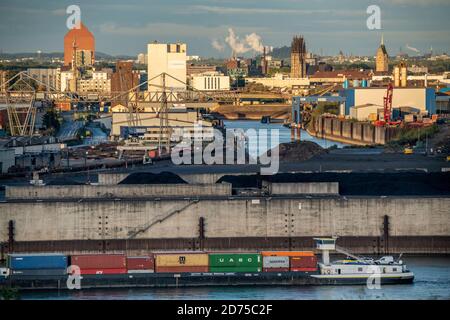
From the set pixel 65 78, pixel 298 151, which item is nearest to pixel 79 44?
pixel 65 78

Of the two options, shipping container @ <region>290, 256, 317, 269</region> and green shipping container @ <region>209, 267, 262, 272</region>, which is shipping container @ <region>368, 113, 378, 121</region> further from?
green shipping container @ <region>209, 267, 262, 272</region>

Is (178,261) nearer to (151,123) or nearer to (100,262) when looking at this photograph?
(100,262)

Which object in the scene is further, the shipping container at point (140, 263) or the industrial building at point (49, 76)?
the industrial building at point (49, 76)

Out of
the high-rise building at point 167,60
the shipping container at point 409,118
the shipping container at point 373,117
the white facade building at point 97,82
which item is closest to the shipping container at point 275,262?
the shipping container at point 409,118

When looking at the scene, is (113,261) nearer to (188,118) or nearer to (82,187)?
(82,187)

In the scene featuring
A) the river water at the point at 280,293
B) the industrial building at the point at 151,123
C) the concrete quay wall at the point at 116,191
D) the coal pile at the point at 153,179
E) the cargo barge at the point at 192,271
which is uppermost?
the industrial building at the point at 151,123

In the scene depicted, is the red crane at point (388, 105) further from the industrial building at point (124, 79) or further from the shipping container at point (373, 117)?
the industrial building at point (124, 79)
